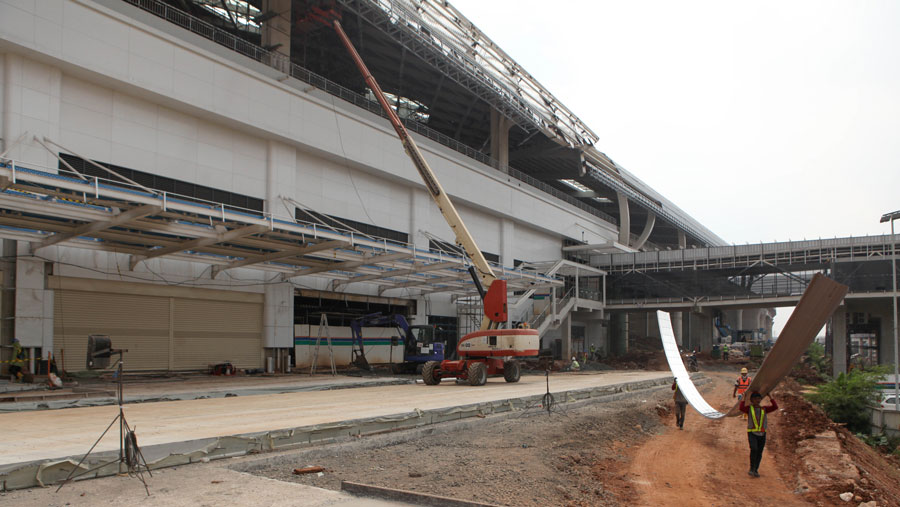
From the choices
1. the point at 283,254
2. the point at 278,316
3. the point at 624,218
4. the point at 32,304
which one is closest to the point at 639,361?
the point at 624,218

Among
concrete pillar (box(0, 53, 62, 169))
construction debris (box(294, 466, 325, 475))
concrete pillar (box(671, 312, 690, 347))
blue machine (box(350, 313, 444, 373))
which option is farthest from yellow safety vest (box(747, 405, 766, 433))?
concrete pillar (box(671, 312, 690, 347))

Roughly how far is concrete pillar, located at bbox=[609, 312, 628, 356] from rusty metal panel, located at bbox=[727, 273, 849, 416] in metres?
50.9

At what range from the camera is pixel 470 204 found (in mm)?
43000

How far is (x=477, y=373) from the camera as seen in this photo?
2444 centimetres

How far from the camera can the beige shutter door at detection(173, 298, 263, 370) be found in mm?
26922

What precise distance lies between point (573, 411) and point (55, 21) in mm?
20629

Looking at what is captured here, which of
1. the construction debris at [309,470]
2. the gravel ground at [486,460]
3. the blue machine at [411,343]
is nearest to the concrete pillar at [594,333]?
the blue machine at [411,343]

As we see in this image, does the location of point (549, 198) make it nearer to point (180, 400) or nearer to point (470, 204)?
point (470, 204)

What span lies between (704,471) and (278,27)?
28100 millimetres

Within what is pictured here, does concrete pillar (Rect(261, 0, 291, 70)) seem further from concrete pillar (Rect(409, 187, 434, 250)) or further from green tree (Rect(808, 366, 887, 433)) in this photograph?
green tree (Rect(808, 366, 887, 433))

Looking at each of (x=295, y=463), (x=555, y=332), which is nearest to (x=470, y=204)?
(x=555, y=332)

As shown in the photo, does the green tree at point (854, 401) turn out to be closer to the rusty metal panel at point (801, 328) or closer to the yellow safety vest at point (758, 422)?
the yellow safety vest at point (758, 422)

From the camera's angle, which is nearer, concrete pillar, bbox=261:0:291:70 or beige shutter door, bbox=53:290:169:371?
beige shutter door, bbox=53:290:169:371

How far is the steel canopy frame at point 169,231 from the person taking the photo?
17797 mm
